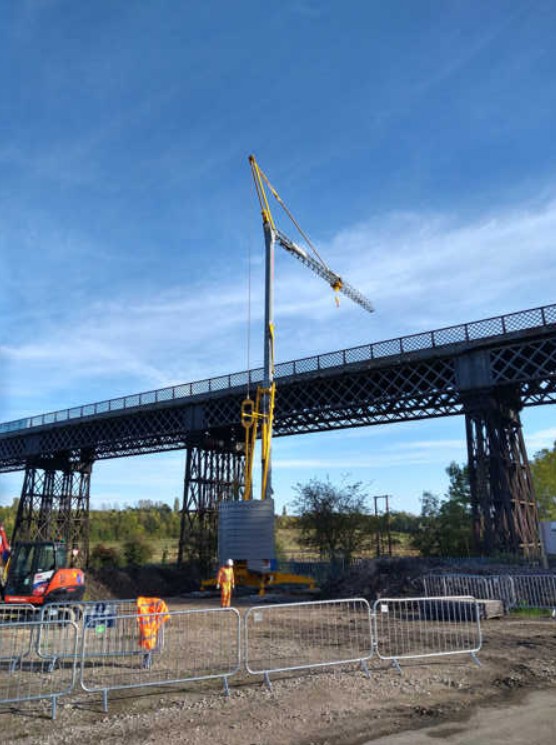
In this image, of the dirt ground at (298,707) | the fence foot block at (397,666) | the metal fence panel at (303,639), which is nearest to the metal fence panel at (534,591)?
the metal fence panel at (303,639)

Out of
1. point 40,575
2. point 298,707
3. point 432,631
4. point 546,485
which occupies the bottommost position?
point 298,707

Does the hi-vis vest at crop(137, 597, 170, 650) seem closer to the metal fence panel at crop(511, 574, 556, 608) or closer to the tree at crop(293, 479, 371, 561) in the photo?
the metal fence panel at crop(511, 574, 556, 608)

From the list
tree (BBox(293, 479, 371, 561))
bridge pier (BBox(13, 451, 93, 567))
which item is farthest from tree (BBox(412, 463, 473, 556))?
bridge pier (BBox(13, 451, 93, 567))

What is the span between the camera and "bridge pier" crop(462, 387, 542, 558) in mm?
26797

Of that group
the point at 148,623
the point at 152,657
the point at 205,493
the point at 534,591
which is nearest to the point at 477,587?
the point at 534,591

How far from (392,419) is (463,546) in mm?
14652

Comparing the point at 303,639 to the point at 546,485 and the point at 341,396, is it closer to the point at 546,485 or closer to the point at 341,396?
the point at 341,396

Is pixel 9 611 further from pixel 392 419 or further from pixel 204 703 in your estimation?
pixel 392 419

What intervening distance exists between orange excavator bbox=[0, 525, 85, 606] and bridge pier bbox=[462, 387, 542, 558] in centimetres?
1881

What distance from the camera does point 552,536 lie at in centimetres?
3167

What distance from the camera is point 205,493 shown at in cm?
3944

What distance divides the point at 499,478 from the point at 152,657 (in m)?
21.7

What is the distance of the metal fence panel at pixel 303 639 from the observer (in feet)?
31.6

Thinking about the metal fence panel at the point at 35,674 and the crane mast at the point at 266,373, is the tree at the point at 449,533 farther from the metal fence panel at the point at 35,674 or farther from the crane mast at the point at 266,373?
the metal fence panel at the point at 35,674
